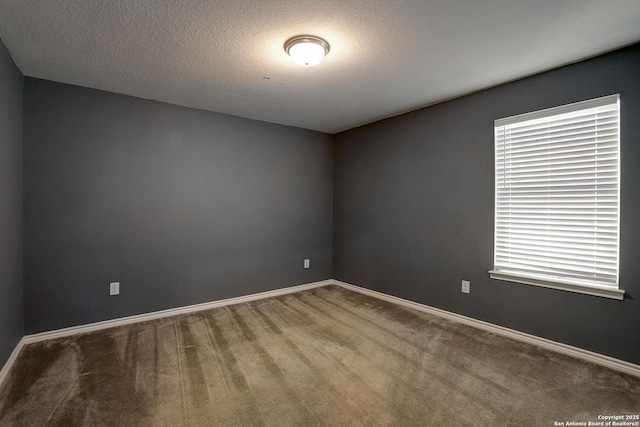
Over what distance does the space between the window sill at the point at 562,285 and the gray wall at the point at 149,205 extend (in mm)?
2654

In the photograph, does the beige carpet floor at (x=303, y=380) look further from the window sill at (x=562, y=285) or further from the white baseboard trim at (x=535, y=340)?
the window sill at (x=562, y=285)

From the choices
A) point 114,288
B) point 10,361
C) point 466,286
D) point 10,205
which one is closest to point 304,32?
point 10,205

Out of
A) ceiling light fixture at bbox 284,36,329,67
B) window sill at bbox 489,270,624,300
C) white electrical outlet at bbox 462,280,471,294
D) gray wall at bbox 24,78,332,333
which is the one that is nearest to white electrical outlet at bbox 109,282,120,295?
gray wall at bbox 24,78,332,333

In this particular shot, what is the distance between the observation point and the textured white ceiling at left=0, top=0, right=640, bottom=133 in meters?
1.71

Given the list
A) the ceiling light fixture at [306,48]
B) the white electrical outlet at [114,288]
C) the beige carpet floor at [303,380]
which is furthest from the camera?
the white electrical outlet at [114,288]

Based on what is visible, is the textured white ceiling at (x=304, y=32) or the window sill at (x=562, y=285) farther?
the window sill at (x=562, y=285)

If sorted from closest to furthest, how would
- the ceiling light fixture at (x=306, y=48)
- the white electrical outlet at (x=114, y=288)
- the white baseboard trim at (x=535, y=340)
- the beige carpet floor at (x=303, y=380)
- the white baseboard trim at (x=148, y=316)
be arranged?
1. the beige carpet floor at (x=303, y=380)
2. the ceiling light fixture at (x=306, y=48)
3. the white baseboard trim at (x=535, y=340)
4. the white baseboard trim at (x=148, y=316)
5. the white electrical outlet at (x=114, y=288)

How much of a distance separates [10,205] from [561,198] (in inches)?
181

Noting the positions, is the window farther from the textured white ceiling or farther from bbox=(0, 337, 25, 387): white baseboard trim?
bbox=(0, 337, 25, 387): white baseboard trim

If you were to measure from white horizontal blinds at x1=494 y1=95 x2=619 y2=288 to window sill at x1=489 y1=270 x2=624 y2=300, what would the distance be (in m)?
0.06

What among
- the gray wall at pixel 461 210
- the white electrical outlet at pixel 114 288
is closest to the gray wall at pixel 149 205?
the white electrical outlet at pixel 114 288

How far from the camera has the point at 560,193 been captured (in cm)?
245

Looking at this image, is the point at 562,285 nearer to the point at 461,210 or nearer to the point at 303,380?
the point at 461,210

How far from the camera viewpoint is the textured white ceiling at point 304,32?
1713mm
